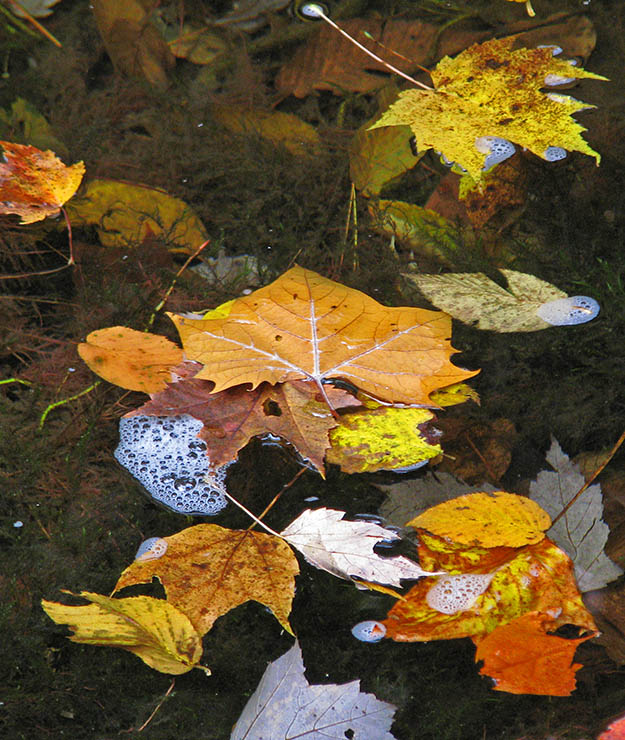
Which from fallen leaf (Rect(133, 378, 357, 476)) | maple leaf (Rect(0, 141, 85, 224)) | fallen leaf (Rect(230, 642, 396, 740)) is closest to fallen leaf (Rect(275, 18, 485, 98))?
maple leaf (Rect(0, 141, 85, 224))

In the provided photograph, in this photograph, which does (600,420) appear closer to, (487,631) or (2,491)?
(487,631)

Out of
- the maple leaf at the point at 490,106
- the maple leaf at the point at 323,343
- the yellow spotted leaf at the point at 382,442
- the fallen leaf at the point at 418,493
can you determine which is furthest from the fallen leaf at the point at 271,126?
the fallen leaf at the point at 418,493

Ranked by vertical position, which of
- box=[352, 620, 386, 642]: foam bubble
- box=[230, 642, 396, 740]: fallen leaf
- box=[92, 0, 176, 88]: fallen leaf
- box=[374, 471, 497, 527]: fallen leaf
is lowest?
box=[230, 642, 396, 740]: fallen leaf

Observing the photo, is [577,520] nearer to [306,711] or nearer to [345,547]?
[345,547]

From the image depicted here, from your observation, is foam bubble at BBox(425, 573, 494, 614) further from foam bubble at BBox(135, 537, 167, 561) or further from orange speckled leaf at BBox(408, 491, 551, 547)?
foam bubble at BBox(135, 537, 167, 561)

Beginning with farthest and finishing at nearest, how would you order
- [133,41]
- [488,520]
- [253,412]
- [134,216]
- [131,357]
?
1. [133,41]
2. [134,216]
3. [131,357]
4. [253,412]
5. [488,520]

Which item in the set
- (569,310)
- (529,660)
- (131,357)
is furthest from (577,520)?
(131,357)
